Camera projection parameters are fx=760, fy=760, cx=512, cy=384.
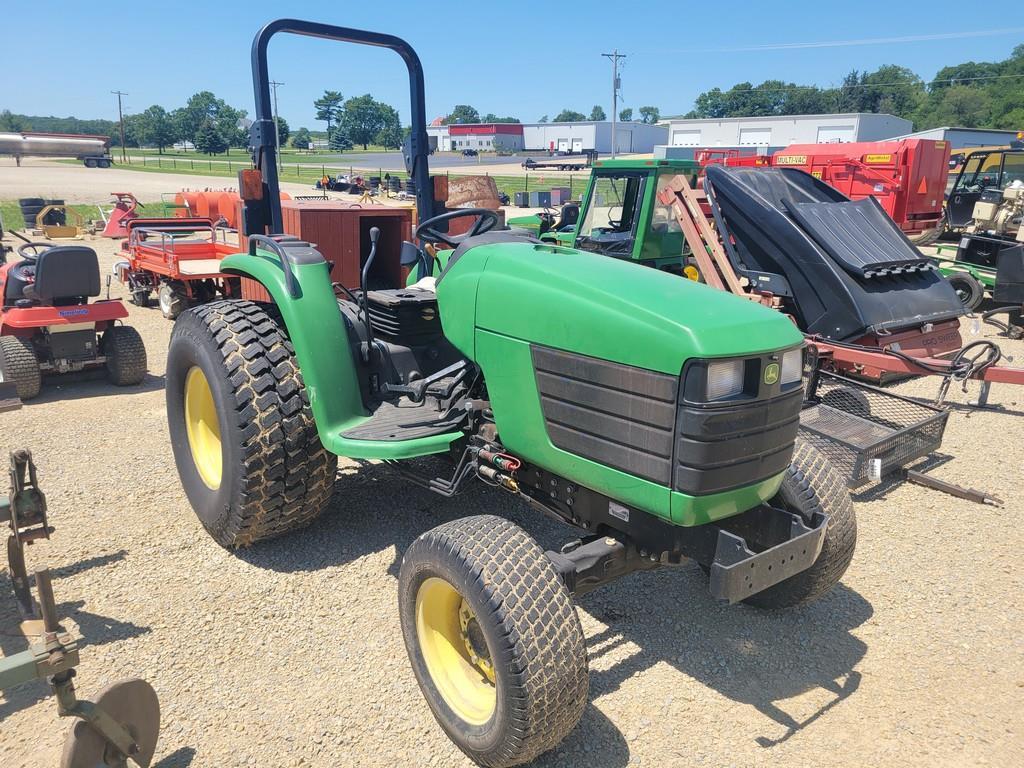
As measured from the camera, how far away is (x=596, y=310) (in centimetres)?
230

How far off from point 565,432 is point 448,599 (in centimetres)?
69

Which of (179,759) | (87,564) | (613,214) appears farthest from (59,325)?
(613,214)

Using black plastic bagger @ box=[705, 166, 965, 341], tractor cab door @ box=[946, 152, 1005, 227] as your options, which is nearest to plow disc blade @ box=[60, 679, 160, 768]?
black plastic bagger @ box=[705, 166, 965, 341]

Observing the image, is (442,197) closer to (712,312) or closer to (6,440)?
(712,312)

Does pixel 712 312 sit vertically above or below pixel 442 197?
below

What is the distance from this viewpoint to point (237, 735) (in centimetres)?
246

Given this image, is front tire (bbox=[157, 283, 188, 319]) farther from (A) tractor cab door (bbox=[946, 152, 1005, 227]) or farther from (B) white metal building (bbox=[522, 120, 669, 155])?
(B) white metal building (bbox=[522, 120, 669, 155])

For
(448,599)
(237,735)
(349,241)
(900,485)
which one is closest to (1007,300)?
(900,485)

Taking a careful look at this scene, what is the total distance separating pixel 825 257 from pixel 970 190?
739cm

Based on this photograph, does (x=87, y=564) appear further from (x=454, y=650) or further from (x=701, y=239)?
(x=701, y=239)

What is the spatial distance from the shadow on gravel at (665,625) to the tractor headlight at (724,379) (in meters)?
1.20

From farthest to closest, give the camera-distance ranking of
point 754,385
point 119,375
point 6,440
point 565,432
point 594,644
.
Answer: point 119,375, point 6,440, point 594,644, point 565,432, point 754,385

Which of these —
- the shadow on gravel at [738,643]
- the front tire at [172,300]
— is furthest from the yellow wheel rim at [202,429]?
→ the front tire at [172,300]

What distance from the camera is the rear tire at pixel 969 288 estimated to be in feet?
29.9
